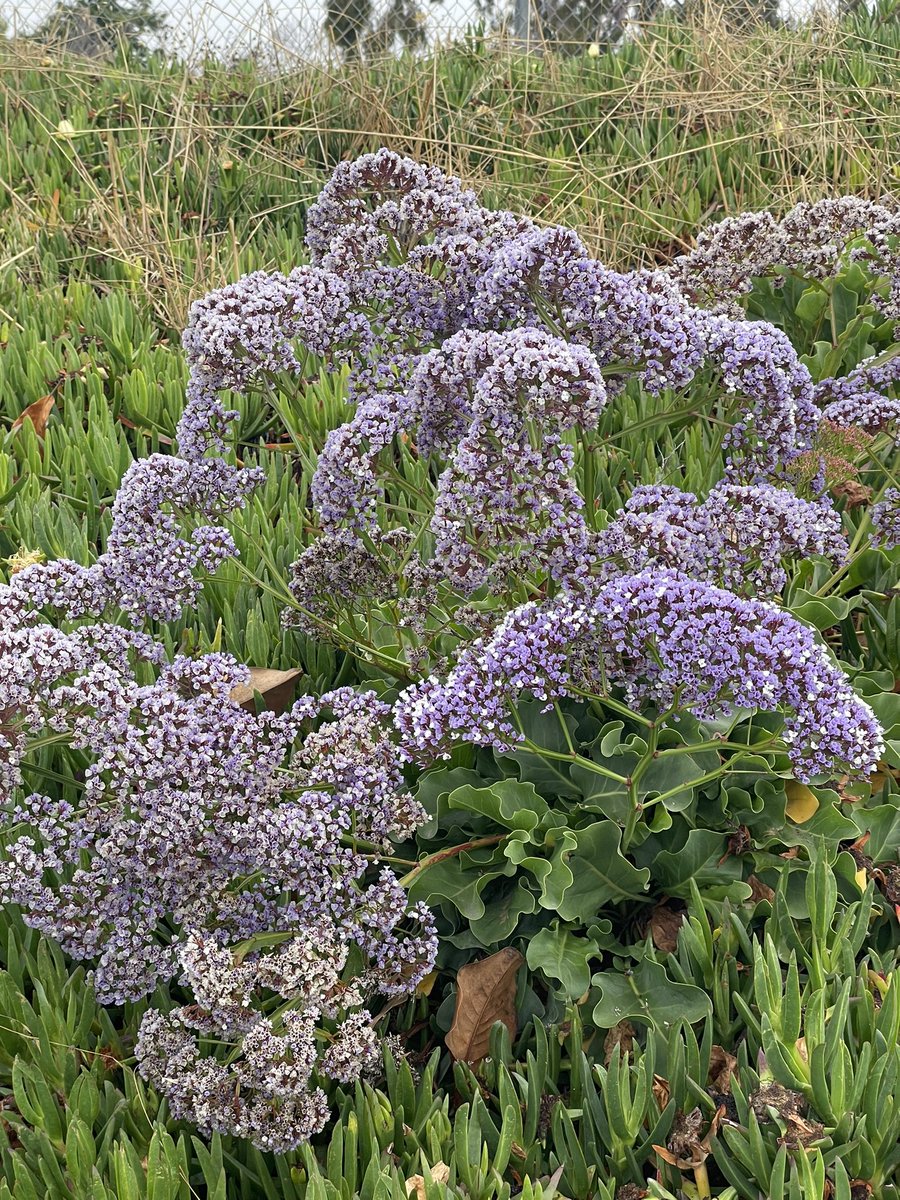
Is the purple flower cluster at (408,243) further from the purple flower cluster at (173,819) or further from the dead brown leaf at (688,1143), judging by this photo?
the dead brown leaf at (688,1143)

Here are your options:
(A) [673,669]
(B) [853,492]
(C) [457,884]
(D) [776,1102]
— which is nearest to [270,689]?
→ (C) [457,884]

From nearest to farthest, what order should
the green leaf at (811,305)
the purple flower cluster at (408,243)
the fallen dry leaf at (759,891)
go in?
the fallen dry leaf at (759,891) → the purple flower cluster at (408,243) → the green leaf at (811,305)

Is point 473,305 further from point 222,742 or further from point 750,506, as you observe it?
point 222,742

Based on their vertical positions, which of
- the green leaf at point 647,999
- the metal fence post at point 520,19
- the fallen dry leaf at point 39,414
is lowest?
the green leaf at point 647,999

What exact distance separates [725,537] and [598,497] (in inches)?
46.7

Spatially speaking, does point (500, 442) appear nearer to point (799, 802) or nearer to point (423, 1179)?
point (799, 802)

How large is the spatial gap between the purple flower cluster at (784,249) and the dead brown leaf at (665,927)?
170cm

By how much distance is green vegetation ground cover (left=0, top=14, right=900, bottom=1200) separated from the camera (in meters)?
1.74

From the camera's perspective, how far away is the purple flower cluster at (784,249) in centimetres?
324

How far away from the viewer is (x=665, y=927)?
7.36 feet

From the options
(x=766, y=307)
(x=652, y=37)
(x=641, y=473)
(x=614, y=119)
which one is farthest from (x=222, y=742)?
(x=652, y=37)

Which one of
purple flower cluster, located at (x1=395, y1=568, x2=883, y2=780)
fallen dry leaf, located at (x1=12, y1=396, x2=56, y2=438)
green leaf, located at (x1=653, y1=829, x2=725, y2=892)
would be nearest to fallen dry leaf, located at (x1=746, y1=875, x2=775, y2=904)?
green leaf, located at (x1=653, y1=829, x2=725, y2=892)

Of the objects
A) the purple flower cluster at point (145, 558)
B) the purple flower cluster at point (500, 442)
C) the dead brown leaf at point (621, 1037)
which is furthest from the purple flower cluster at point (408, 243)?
the dead brown leaf at point (621, 1037)

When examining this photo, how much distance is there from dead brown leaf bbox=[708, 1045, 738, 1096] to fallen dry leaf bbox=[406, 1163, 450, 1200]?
0.50 m
